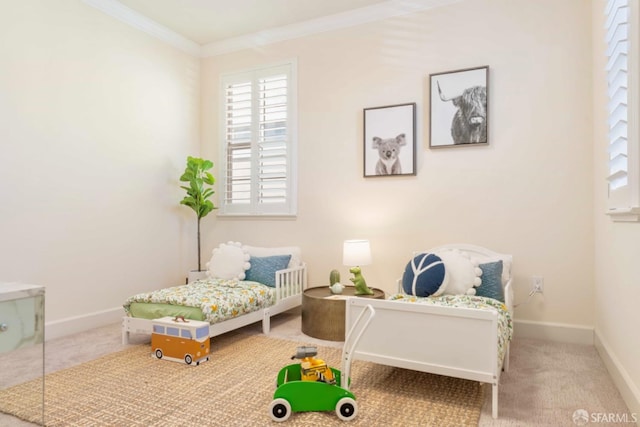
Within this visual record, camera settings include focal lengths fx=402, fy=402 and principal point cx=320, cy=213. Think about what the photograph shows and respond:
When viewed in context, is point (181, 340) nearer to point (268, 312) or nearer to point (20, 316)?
point (268, 312)

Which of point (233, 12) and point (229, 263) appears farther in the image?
point (233, 12)

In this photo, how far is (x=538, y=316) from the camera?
3.25m

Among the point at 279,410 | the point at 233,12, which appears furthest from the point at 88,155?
the point at 279,410

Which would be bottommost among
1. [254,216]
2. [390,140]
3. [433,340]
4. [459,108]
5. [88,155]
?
[433,340]

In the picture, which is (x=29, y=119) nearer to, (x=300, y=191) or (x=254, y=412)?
(x=300, y=191)

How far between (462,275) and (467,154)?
115 centimetres

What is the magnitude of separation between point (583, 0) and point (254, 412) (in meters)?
3.71

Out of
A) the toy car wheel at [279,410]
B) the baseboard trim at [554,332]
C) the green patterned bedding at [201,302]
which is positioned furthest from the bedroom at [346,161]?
the toy car wheel at [279,410]

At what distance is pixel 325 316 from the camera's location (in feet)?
10.4

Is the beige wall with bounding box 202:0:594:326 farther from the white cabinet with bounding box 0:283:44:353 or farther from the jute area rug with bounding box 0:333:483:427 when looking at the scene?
the white cabinet with bounding box 0:283:44:353

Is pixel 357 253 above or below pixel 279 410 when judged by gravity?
above

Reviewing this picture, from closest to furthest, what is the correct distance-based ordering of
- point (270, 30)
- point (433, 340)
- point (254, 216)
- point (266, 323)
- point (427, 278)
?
point (433, 340)
point (427, 278)
point (266, 323)
point (270, 30)
point (254, 216)

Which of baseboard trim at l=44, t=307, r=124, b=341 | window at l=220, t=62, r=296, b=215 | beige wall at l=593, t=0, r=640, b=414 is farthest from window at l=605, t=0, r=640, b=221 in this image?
baseboard trim at l=44, t=307, r=124, b=341

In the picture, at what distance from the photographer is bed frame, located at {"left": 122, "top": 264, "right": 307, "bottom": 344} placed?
2965mm
